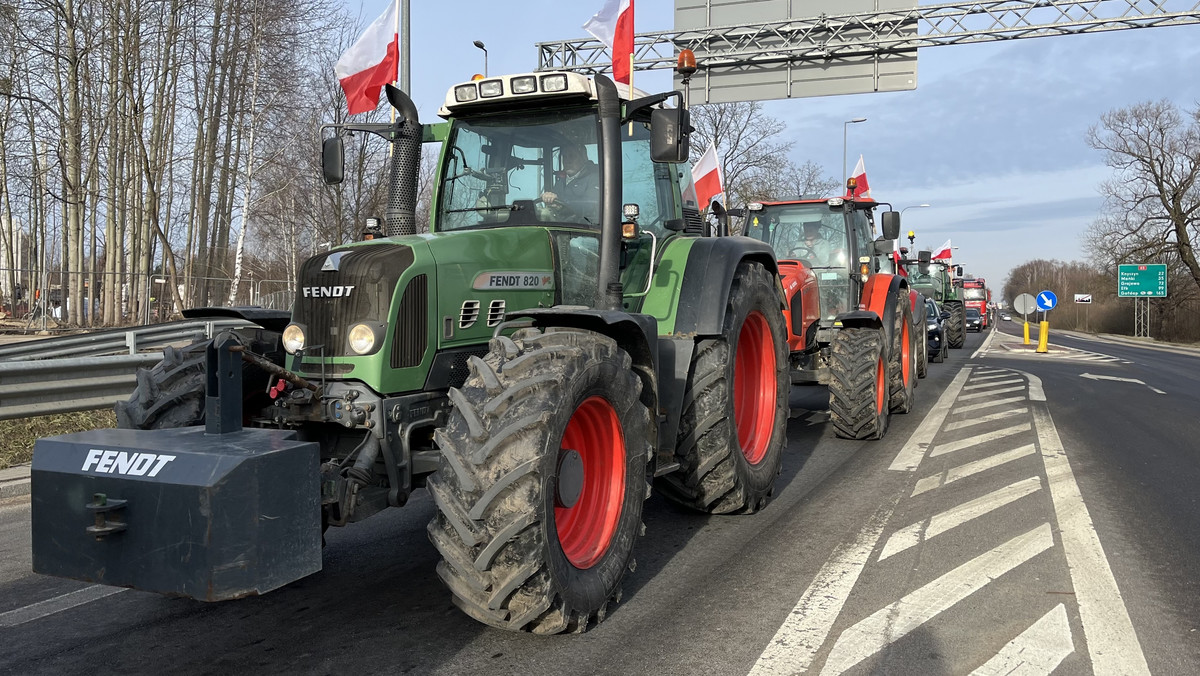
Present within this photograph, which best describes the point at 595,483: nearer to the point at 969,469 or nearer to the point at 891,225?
the point at 969,469

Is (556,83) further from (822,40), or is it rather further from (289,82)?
(289,82)

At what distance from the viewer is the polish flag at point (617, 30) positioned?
6.86 metres

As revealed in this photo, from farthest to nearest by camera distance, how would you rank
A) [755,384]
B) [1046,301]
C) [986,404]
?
[1046,301] < [986,404] < [755,384]

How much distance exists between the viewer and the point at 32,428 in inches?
309

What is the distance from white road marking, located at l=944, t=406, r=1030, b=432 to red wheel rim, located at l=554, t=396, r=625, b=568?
245 inches

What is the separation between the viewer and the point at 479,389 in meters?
3.32

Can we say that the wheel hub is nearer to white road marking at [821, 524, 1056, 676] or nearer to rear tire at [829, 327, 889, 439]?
white road marking at [821, 524, 1056, 676]

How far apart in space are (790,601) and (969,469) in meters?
3.64

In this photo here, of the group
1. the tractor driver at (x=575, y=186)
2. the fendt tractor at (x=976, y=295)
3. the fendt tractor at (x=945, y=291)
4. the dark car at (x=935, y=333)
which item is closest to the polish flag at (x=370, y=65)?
the tractor driver at (x=575, y=186)

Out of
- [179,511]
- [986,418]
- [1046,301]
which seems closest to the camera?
[179,511]

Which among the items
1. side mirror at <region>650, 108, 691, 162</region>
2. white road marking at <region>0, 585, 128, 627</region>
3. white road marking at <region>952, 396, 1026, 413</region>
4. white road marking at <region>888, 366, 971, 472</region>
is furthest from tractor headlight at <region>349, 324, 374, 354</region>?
white road marking at <region>952, 396, 1026, 413</region>

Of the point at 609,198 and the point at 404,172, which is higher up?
the point at 404,172

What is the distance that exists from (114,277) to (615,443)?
772 inches

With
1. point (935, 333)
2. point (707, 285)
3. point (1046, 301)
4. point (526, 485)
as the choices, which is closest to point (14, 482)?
point (526, 485)
